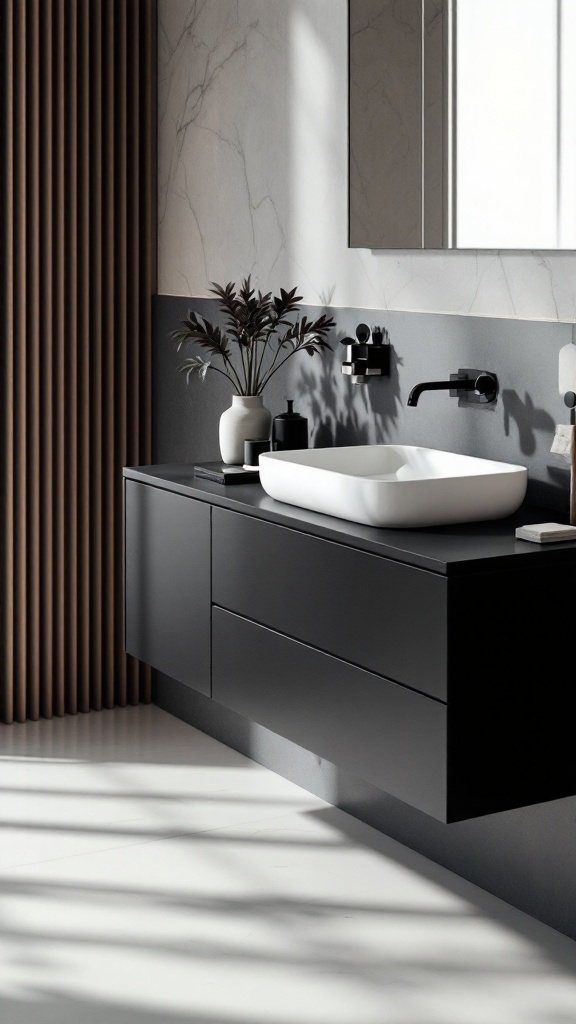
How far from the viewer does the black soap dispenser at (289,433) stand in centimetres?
313

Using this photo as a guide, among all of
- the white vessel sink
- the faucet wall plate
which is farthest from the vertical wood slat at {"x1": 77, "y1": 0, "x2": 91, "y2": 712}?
the faucet wall plate

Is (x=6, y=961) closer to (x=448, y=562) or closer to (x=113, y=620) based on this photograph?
(x=448, y=562)

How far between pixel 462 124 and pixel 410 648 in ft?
3.79

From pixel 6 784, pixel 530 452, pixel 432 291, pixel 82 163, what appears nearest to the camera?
pixel 530 452

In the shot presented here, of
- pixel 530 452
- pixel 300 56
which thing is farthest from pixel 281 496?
pixel 300 56

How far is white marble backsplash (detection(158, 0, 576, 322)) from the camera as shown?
2.82 metres

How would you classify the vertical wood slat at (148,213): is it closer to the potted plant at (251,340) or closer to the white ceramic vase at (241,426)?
the potted plant at (251,340)

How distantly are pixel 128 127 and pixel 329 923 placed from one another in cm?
252

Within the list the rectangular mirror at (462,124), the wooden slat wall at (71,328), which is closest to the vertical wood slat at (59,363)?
the wooden slat wall at (71,328)

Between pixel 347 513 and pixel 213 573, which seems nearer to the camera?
pixel 347 513

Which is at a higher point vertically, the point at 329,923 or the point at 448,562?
the point at 448,562

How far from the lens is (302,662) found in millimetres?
2641

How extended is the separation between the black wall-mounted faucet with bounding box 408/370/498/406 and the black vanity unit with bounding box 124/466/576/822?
0.28 meters

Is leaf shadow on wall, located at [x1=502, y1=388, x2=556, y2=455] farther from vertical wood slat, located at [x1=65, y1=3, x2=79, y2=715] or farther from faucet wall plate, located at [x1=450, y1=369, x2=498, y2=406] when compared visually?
vertical wood slat, located at [x1=65, y1=3, x2=79, y2=715]
